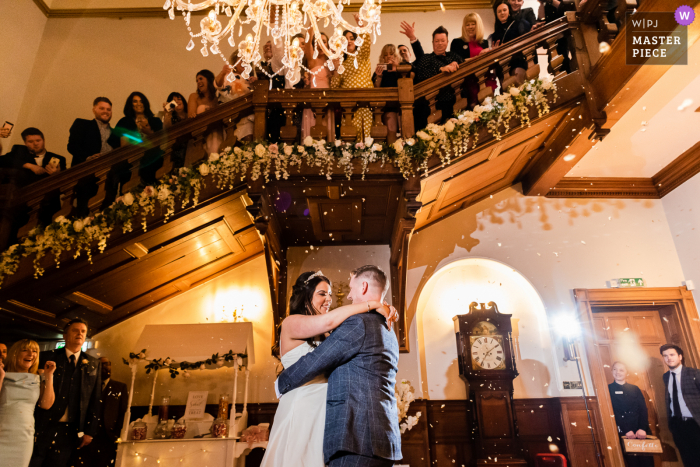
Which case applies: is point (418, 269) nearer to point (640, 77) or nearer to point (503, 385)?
point (503, 385)

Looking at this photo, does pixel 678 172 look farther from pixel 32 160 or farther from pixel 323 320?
pixel 32 160

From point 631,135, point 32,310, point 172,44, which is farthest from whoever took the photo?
point 172,44

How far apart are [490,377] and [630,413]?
1.76m

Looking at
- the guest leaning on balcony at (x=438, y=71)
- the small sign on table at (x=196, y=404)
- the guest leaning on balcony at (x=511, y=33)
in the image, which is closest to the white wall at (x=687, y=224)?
the guest leaning on balcony at (x=511, y=33)

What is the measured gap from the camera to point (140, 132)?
502cm

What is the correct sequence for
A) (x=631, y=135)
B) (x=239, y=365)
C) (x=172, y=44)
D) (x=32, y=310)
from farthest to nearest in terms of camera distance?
(x=172, y=44)
(x=631, y=135)
(x=239, y=365)
(x=32, y=310)

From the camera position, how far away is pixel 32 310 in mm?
4473

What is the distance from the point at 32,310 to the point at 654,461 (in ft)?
23.8

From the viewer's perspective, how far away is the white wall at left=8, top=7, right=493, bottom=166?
22.7ft

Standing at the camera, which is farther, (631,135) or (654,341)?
(654,341)

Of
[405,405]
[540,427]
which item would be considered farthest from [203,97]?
[540,427]

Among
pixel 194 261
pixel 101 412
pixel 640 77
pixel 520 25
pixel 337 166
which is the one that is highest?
pixel 520 25

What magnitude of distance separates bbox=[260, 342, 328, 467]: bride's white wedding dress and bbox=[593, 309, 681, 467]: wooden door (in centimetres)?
506

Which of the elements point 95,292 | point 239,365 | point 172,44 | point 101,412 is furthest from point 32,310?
point 172,44
